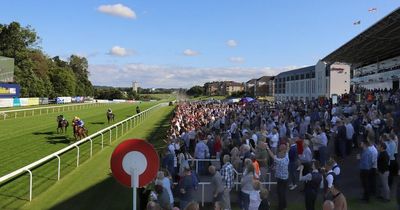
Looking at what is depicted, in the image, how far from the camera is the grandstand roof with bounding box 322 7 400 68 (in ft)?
103

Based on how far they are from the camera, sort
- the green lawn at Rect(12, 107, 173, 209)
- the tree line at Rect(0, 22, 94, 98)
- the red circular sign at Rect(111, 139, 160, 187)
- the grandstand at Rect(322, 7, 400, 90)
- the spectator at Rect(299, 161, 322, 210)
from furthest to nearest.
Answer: the tree line at Rect(0, 22, 94, 98) → the grandstand at Rect(322, 7, 400, 90) → the green lawn at Rect(12, 107, 173, 209) → the spectator at Rect(299, 161, 322, 210) → the red circular sign at Rect(111, 139, 160, 187)

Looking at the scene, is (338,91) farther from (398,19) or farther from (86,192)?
(86,192)

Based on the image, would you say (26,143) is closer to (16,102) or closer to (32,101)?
(16,102)

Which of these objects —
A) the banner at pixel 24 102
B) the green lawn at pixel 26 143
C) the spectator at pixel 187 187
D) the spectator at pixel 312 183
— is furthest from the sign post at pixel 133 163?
the banner at pixel 24 102

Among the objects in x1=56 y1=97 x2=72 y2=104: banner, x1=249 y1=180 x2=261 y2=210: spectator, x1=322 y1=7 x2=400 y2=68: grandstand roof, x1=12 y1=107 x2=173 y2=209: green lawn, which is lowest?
x1=12 y1=107 x2=173 y2=209: green lawn

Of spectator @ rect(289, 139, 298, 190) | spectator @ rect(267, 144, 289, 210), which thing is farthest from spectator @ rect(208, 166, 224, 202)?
spectator @ rect(289, 139, 298, 190)

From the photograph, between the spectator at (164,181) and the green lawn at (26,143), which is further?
the green lawn at (26,143)

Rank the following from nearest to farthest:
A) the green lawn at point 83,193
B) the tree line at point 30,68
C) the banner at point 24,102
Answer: the green lawn at point 83,193
the banner at point 24,102
the tree line at point 30,68

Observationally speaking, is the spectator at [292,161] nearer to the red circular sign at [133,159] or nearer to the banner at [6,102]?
the red circular sign at [133,159]

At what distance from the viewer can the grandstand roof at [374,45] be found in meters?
31.3

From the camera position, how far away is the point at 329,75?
167ft

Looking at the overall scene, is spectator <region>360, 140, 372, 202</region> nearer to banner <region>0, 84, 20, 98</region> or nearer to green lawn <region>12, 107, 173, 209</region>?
green lawn <region>12, 107, 173, 209</region>

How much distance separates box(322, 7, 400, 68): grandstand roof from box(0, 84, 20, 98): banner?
32.6 meters

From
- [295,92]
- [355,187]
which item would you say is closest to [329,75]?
[295,92]
